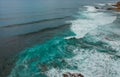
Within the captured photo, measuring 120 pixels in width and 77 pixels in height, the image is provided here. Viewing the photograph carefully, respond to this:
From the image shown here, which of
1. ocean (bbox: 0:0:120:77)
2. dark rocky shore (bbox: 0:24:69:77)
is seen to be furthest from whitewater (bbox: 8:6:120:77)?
dark rocky shore (bbox: 0:24:69:77)

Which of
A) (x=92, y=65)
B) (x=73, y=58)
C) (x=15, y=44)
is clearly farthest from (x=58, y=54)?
(x=15, y=44)

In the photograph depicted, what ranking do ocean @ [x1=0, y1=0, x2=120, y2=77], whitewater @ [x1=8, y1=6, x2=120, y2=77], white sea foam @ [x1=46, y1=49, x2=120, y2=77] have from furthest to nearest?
ocean @ [x1=0, y1=0, x2=120, y2=77]
whitewater @ [x1=8, y1=6, x2=120, y2=77]
white sea foam @ [x1=46, y1=49, x2=120, y2=77]

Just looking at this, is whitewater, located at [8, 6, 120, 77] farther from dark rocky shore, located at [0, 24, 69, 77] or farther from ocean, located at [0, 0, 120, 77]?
dark rocky shore, located at [0, 24, 69, 77]

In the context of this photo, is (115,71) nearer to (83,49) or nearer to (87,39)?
(83,49)

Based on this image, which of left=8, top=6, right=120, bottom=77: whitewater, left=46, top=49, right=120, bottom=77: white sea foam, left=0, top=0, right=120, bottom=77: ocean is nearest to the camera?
left=46, top=49, right=120, bottom=77: white sea foam

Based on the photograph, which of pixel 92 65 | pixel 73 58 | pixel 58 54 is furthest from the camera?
pixel 58 54

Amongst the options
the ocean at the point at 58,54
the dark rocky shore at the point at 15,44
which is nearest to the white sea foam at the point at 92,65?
the ocean at the point at 58,54

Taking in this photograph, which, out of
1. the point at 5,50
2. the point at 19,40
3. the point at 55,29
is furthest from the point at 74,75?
the point at 55,29

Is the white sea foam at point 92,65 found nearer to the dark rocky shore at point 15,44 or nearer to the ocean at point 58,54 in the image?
the ocean at point 58,54

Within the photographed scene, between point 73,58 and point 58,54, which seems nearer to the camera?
point 73,58

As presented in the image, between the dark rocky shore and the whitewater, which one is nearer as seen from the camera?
the whitewater

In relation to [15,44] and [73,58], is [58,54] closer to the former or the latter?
[73,58]
